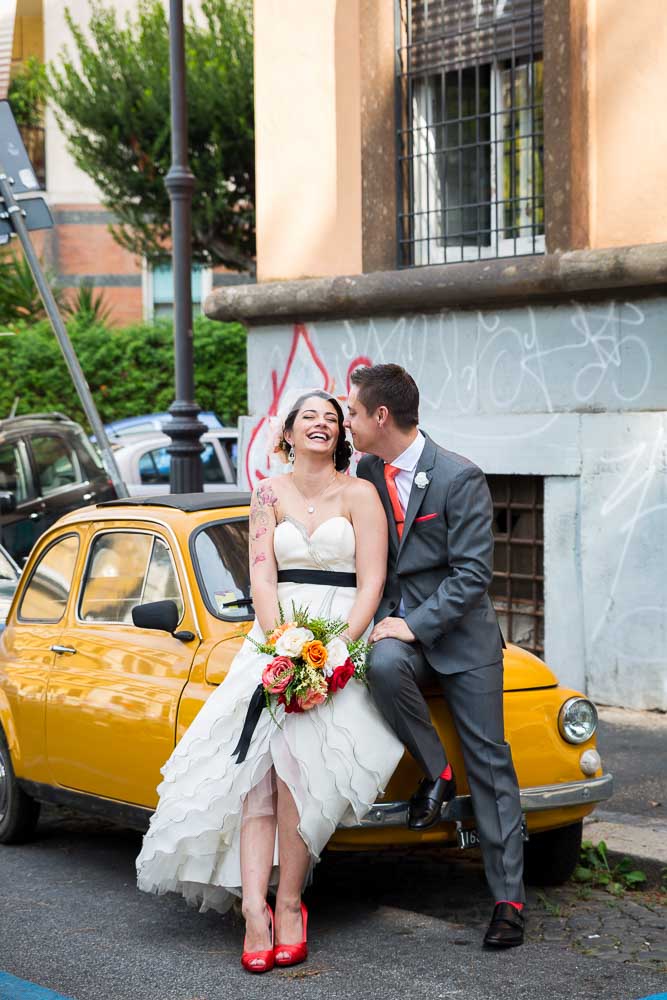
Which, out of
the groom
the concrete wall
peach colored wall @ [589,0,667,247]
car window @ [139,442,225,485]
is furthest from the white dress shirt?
car window @ [139,442,225,485]

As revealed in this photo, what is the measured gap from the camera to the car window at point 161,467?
17266mm

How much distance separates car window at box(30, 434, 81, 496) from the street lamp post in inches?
131

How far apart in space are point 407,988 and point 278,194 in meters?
8.08

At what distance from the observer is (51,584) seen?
277 inches

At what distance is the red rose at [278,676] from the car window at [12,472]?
9.33 metres

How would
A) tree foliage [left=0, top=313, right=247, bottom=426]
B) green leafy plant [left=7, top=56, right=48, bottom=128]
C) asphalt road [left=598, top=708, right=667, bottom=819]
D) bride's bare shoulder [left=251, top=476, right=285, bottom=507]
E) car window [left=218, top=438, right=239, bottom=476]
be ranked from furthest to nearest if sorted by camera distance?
green leafy plant [left=7, top=56, right=48, bottom=128] < tree foliage [left=0, top=313, right=247, bottom=426] < car window [left=218, top=438, right=239, bottom=476] < asphalt road [left=598, top=708, right=667, bottom=819] < bride's bare shoulder [left=251, top=476, right=285, bottom=507]

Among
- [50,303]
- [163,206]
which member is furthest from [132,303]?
[50,303]

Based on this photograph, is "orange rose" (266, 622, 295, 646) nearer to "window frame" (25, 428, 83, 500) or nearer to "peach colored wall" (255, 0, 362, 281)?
"peach colored wall" (255, 0, 362, 281)

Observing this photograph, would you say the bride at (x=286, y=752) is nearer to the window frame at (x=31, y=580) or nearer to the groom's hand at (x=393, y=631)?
the groom's hand at (x=393, y=631)

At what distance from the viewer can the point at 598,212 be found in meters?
9.69

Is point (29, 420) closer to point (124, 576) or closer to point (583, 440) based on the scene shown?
point (583, 440)

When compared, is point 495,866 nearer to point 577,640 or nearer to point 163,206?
point 577,640

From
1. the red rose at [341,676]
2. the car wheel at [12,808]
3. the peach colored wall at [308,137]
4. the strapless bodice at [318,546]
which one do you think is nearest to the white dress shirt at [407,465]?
the strapless bodice at [318,546]

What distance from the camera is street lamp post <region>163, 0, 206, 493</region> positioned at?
36.4 ft
